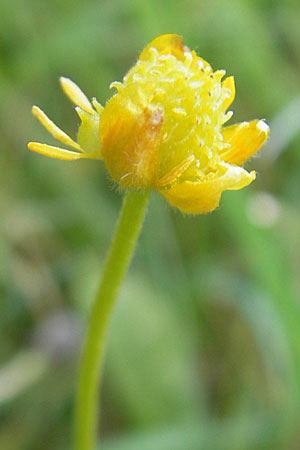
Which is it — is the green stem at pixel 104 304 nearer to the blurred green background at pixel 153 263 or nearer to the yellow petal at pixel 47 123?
the yellow petal at pixel 47 123

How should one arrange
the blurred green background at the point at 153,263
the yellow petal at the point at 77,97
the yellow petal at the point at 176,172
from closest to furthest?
the yellow petal at the point at 176,172
the yellow petal at the point at 77,97
the blurred green background at the point at 153,263

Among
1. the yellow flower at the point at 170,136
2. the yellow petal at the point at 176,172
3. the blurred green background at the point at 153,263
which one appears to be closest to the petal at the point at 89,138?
the yellow flower at the point at 170,136

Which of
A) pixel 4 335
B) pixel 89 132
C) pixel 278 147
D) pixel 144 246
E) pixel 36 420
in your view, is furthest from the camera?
pixel 144 246

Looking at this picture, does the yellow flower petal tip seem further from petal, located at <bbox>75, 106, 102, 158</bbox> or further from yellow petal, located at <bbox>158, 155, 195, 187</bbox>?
yellow petal, located at <bbox>158, 155, 195, 187</bbox>

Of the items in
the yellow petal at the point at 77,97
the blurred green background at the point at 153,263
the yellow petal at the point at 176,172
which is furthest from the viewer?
the blurred green background at the point at 153,263

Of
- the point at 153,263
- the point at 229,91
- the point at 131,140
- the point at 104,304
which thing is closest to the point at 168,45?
the point at 229,91

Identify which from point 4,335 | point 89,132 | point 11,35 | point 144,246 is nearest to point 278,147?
point 144,246

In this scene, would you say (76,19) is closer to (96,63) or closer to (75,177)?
(96,63)
